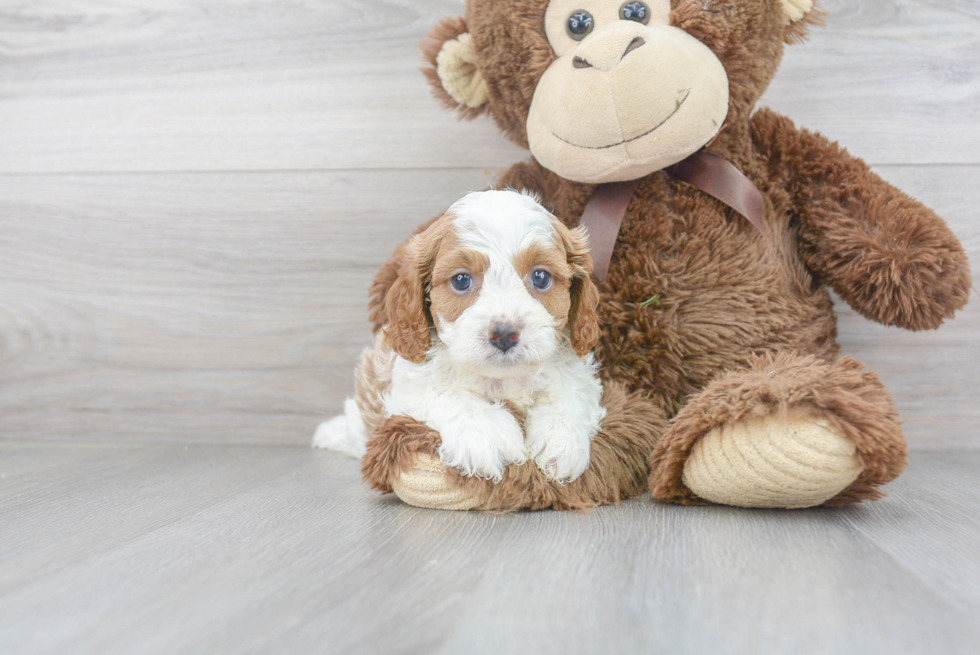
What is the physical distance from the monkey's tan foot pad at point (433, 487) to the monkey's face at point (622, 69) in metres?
0.47

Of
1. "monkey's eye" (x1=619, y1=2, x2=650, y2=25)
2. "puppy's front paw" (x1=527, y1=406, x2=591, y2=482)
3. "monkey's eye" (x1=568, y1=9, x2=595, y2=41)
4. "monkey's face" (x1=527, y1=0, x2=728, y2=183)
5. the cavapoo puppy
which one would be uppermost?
"monkey's eye" (x1=619, y1=2, x2=650, y2=25)

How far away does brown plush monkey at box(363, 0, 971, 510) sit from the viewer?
97 centimetres

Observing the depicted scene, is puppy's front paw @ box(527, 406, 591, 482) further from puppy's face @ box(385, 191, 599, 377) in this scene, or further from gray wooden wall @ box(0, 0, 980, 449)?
gray wooden wall @ box(0, 0, 980, 449)

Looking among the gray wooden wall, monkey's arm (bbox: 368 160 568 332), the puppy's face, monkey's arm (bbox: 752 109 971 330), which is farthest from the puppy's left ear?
Result: the gray wooden wall

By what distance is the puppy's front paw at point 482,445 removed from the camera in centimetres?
96

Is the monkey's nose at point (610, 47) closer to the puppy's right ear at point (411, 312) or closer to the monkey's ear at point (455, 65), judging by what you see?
the monkey's ear at point (455, 65)

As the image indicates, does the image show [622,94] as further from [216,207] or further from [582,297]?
[216,207]

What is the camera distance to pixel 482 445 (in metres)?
0.96

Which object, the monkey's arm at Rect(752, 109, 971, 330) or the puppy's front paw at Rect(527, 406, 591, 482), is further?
the monkey's arm at Rect(752, 109, 971, 330)

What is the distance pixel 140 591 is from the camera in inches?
28.6

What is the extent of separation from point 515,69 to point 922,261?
0.67m

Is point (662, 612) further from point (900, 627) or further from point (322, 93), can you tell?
point (322, 93)

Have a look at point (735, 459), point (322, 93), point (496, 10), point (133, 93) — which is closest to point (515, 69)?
point (496, 10)

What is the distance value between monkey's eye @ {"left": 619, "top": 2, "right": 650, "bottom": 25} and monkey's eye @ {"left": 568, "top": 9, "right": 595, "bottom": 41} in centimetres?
5
